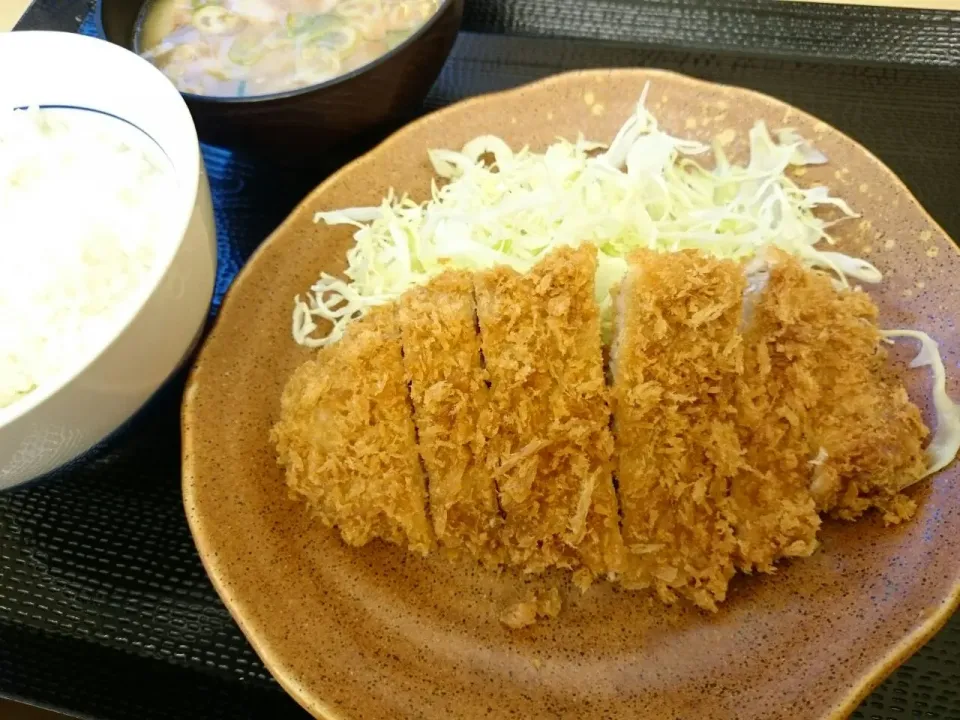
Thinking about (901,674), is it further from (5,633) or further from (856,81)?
(5,633)

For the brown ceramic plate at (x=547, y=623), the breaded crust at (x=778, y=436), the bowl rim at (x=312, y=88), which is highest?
the bowl rim at (x=312, y=88)

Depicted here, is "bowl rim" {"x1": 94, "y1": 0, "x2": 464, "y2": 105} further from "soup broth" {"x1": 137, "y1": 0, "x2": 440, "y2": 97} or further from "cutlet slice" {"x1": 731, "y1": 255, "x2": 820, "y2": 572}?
"cutlet slice" {"x1": 731, "y1": 255, "x2": 820, "y2": 572}

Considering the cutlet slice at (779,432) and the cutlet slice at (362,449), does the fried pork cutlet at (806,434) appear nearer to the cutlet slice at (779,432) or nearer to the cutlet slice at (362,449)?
the cutlet slice at (779,432)

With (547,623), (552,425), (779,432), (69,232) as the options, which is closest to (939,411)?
(779,432)

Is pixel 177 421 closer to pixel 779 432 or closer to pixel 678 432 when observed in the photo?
pixel 678 432

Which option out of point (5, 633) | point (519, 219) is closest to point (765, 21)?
point (519, 219)

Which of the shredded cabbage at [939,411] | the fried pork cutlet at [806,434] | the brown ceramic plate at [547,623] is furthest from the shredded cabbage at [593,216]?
the fried pork cutlet at [806,434]

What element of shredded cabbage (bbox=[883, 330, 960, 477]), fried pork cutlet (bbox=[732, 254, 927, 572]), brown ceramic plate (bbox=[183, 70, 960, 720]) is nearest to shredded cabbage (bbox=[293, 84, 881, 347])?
brown ceramic plate (bbox=[183, 70, 960, 720])
